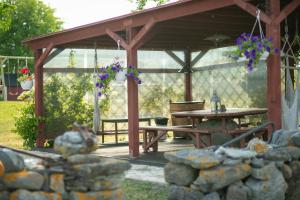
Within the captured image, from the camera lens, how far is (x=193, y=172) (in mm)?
4699

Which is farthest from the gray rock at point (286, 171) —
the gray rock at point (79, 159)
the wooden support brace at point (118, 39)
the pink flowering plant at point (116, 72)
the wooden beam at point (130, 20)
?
the wooden support brace at point (118, 39)

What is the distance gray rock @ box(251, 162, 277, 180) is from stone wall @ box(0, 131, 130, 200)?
5.68 ft

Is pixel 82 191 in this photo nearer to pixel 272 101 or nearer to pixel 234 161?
pixel 234 161

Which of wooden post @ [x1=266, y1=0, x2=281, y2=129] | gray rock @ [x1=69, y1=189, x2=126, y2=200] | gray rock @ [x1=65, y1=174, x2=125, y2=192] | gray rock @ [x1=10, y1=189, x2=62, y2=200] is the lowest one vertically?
gray rock @ [x1=69, y1=189, x2=126, y2=200]

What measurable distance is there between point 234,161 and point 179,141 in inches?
228

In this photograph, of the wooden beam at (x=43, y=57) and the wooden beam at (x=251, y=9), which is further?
the wooden beam at (x=43, y=57)

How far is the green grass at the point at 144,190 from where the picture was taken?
5.16 metres

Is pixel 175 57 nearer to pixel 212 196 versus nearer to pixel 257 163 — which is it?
pixel 257 163

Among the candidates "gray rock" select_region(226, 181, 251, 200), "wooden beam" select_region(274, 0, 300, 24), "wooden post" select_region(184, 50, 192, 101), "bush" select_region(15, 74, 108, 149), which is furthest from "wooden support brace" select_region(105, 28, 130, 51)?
"wooden post" select_region(184, 50, 192, 101)

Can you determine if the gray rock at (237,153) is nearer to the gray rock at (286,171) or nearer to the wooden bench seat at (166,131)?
the gray rock at (286,171)

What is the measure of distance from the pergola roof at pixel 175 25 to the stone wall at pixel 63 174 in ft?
10.4

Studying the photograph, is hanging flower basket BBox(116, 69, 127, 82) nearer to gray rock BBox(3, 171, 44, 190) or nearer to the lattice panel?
the lattice panel

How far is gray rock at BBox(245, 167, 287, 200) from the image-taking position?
4.74 m

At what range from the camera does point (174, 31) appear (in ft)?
29.9
